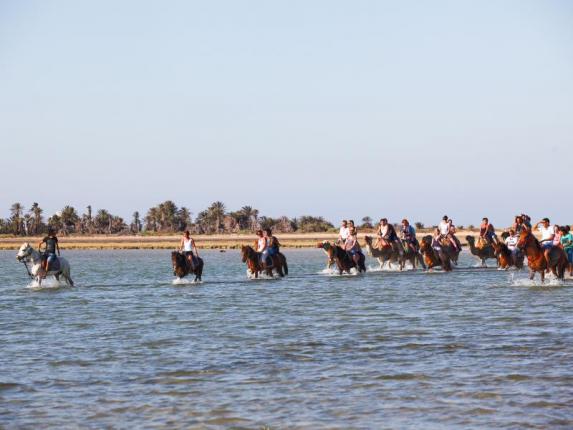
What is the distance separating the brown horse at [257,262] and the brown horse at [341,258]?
4.96 ft

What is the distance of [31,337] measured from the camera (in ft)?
56.4

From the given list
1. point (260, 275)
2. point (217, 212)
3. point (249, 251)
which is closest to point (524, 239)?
point (249, 251)

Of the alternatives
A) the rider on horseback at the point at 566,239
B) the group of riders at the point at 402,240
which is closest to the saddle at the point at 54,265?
the group of riders at the point at 402,240

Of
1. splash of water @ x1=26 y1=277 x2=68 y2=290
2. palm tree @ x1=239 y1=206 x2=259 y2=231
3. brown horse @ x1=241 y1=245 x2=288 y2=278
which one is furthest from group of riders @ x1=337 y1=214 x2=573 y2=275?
palm tree @ x1=239 y1=206 x2=259 y2=231

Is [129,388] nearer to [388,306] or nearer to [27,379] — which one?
[27,379]

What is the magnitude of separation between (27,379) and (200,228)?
132m

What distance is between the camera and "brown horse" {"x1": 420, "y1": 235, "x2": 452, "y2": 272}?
1394 inches

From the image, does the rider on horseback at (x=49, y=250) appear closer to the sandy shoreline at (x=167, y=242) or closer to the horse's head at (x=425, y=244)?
the horse's head at (x=425, y=244)

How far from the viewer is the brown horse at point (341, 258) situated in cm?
3377

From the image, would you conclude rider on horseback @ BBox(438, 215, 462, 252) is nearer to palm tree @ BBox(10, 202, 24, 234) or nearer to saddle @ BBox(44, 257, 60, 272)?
saddle @ BBox(44, 257, 60, 272)

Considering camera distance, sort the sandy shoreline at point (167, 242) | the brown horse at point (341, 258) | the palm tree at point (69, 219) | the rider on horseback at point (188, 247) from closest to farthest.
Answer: the rider on horseback at point (188, 247)
the brown horse at point (341, 258)
the sandy shoreline at point (167, 242)
the palm tree at point (69, 219)

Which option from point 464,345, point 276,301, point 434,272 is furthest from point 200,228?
point 464,345

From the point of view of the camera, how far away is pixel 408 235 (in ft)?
121

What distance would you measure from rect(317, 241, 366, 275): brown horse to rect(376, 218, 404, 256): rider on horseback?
106 cm
